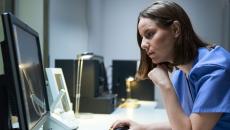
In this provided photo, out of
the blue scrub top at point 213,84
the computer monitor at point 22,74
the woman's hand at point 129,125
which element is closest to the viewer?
the computer monitor at point 22,74

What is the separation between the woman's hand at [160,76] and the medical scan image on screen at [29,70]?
443 mm

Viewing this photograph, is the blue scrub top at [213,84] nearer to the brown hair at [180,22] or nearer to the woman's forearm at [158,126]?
the brown hair at [180,22]

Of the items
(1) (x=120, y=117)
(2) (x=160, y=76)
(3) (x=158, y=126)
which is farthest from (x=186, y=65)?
Result: (1) (x=120, y=117)

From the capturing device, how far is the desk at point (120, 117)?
2044 millimetres

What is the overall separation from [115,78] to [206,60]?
2.41m

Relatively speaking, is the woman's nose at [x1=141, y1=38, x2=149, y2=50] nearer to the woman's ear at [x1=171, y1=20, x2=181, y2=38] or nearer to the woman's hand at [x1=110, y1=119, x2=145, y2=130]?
the woman's ear at [x1=171, y1=20, x2=181, y2=38]

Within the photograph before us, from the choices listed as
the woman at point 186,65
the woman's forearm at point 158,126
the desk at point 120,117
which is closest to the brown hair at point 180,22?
the woman at point 186,65

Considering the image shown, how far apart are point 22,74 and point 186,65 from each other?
2.10 ft

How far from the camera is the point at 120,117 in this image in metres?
2.36

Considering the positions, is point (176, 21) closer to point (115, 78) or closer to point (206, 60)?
point (206, 60)

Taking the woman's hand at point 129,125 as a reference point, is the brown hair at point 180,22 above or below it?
above

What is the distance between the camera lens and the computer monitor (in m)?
0.87

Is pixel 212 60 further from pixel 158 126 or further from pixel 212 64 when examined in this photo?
pixel 158 126

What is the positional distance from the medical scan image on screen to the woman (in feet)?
1.35
